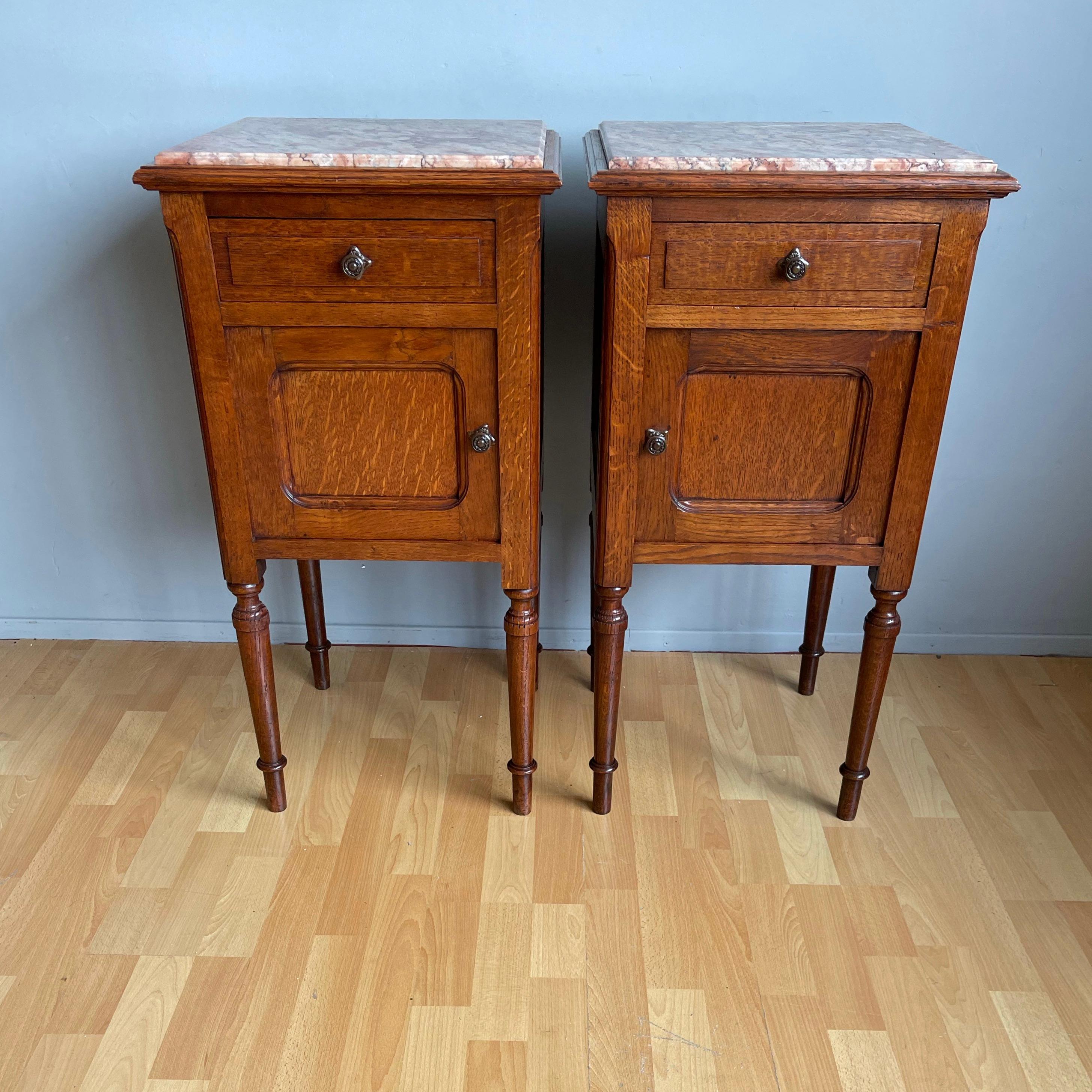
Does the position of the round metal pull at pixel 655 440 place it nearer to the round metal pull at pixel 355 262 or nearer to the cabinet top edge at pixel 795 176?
the cabinet top edge at pixel 795 176

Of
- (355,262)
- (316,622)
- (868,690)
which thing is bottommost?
(316,622)

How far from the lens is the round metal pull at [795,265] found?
1.16 metres

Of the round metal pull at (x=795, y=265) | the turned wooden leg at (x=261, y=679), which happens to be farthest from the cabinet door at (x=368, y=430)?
the round metal pull at (x=795, y=265)

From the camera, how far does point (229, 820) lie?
5.05ft

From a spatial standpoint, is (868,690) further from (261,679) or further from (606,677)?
(261,679)

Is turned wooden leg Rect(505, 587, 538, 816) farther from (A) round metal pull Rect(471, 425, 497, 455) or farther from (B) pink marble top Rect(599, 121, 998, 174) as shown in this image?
(B) pink marble top Rect(599, 121, 998, 174)

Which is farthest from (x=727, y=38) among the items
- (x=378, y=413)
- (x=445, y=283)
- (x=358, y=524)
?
(x=358, y=524)

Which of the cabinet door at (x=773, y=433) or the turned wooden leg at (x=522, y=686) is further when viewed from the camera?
the turned wooden leg at (x=522, y=686)

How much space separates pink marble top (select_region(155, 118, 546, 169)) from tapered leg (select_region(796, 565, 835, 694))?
898 millimetres

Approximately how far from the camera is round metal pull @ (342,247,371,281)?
1.17 metres

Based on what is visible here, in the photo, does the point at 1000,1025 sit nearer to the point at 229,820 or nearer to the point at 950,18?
the point at 229,820

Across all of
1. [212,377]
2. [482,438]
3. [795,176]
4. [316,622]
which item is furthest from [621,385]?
[316,622]

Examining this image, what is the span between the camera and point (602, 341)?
51.1 inches

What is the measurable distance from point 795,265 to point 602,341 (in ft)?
0.87
